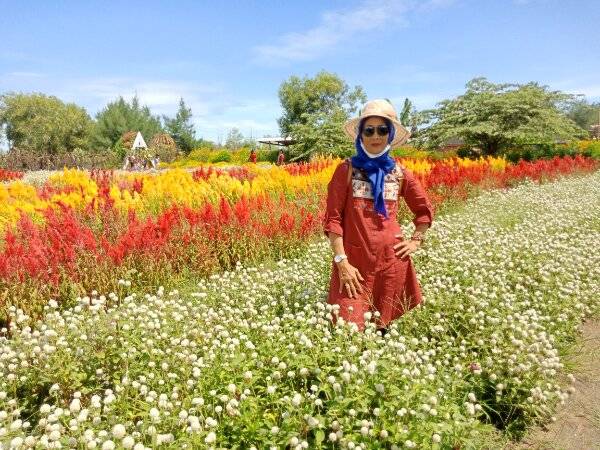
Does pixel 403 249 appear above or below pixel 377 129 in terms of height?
below

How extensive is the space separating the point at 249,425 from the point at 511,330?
1.96 meters

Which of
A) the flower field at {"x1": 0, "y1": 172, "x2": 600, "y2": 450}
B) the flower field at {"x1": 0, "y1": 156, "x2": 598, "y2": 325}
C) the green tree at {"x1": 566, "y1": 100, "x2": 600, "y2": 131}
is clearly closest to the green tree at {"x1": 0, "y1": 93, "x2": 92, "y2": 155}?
the flower field at {"x1": 0, "y1": 156, "x2": 598, "y2": 325}

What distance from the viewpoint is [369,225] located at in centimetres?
309

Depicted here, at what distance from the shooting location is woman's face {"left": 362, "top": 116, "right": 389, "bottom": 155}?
2971 mm

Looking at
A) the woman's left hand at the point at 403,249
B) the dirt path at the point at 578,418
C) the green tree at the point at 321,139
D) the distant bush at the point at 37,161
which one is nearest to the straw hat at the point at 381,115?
the woman's left hand at the point at 403,249

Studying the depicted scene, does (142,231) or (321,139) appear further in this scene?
(321,139)

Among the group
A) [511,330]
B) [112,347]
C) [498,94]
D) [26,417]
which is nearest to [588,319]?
[511,330]

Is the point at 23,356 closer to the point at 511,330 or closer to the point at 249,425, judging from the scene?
the point at 249,425

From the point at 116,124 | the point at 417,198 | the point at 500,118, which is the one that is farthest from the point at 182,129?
the point at 417,198

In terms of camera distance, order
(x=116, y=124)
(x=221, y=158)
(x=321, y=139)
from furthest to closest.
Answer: (x=116, y=124)
(x=221, y=158)
(x=321, y=139)

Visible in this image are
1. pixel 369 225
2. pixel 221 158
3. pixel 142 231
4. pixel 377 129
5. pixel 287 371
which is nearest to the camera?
pixel 287 371

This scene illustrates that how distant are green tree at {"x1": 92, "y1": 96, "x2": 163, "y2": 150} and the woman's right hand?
2311 inches

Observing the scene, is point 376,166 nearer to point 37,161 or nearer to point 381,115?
point 381,115

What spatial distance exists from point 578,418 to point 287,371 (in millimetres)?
1781
